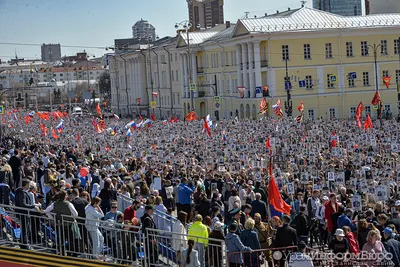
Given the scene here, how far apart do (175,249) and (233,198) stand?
4599 millimetres

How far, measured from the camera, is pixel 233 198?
717 inches

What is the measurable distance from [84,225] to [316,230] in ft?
18.3

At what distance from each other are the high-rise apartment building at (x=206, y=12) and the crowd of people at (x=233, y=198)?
4594 inches

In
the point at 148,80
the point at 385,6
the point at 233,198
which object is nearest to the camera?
the point at 233,198

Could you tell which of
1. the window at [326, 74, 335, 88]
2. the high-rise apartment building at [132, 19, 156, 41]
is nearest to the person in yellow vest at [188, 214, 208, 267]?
the window at [326, 74, 335, 88]

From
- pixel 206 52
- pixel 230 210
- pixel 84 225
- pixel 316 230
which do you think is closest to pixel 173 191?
pixel 230 210

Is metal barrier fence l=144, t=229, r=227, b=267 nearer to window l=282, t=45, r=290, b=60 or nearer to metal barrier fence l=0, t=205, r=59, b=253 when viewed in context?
metal barrier fence l=0, t=205, r=59, b=253

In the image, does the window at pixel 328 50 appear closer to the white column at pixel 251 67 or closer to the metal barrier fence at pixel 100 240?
the white column at pixel 251 67

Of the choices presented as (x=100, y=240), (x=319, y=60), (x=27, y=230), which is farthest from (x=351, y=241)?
(x=319, y=60)

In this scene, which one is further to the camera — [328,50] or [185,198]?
[328,50]

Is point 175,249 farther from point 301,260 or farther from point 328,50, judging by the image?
point 328,50

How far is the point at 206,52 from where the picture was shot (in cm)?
8675

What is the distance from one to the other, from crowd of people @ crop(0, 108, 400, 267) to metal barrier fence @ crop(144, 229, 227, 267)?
23 mm

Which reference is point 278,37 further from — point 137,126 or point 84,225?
point 84,225
